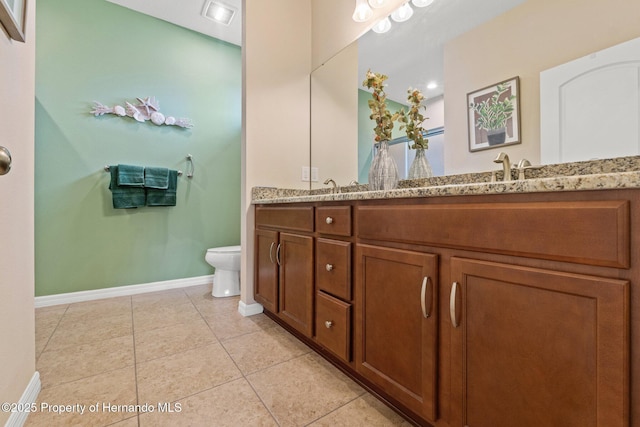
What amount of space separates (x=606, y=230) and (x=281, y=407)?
1.12 metres

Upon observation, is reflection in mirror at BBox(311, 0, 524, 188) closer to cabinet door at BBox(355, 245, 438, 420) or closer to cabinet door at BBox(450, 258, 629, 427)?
cabinet door at BBox(355, 245, 438, 420)

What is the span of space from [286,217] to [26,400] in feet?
4.05

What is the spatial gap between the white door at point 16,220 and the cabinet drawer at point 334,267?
1067mm

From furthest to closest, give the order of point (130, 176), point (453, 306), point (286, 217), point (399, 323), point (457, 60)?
point (130, 176), point (286, 217), point (457, 60), point (399, 323), point (453, 306)

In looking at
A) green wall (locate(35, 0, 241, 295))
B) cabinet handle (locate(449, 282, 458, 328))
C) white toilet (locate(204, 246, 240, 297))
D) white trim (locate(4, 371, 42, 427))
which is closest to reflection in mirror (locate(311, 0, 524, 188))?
cabinet handle (locate(449, 282, 458, 328))

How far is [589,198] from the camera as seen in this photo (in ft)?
1.83

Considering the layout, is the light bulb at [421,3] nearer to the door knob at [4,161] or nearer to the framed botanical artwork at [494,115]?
the framed botanical artwork at [494,115]

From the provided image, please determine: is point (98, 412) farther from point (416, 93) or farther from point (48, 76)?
point (48, 76)

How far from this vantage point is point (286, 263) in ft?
5.17

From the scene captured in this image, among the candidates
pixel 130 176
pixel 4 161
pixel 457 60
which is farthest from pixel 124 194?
pixel 457 60

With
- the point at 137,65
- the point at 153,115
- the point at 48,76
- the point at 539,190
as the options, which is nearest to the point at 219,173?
the point at 153,115

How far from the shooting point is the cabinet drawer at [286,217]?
1.39 meters

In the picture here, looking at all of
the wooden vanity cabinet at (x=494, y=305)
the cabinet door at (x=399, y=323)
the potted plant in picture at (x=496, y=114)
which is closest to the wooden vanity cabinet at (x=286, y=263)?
the wooden vanity cabinet at (x=494, y=305)

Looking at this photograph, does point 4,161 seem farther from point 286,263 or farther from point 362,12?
point 362,12
